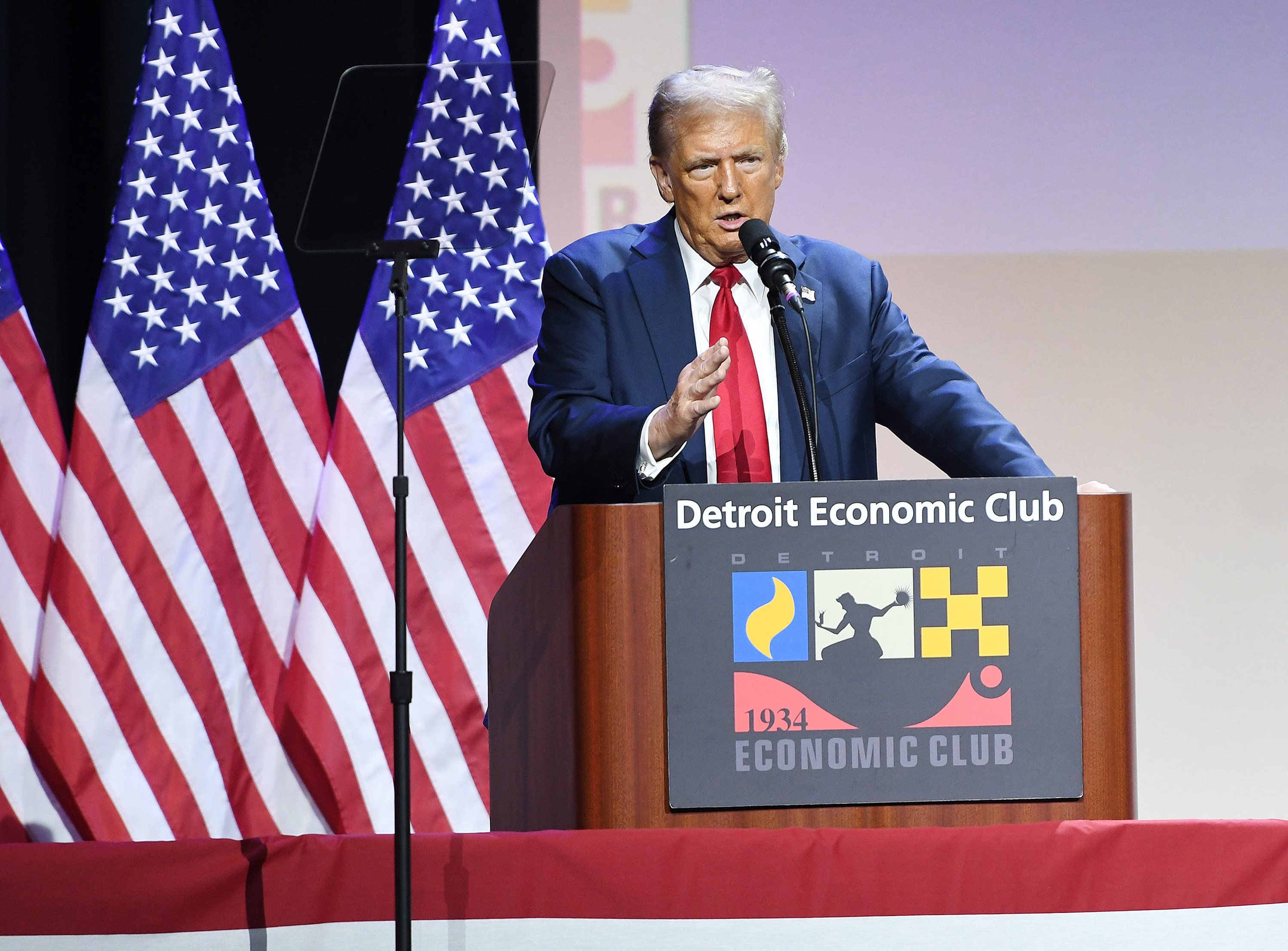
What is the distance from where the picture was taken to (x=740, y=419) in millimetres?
1874

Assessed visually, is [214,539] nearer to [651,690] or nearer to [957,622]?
[651,690]

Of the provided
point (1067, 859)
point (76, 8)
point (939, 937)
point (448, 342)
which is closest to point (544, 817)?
point (939, 937)

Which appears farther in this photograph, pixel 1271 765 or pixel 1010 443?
pixel 1271 765

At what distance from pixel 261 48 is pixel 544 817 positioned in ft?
8.82

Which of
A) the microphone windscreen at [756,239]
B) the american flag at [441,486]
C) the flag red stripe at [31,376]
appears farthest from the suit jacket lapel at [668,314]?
the flag red stripe at [31,376]

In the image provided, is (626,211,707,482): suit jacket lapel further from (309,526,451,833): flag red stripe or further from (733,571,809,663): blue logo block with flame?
(309,526,451,833): flag red stripe

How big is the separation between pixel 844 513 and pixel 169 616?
235 cm

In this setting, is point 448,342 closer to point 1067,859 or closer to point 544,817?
point 544,817

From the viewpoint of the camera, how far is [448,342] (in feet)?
11.0

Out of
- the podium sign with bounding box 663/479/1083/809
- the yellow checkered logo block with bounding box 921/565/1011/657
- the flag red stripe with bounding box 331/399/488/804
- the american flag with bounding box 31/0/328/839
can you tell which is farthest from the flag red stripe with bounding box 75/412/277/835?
the yellow checkered logo block with bounding box 921/565/1011/657

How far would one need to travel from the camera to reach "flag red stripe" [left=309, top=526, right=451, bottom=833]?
3.26 metres

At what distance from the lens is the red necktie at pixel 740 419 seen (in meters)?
1.85

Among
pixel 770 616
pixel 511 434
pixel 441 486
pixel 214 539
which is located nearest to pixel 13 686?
pixel 214 539

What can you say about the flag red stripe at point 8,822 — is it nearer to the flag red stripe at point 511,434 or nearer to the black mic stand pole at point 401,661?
the flag red stripe at point 511,434
